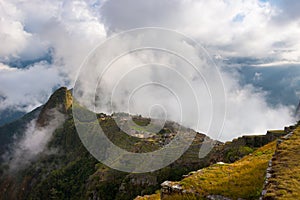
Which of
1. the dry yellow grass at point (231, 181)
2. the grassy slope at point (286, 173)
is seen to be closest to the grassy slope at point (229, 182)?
the dry yellow grass at point (231, 181)

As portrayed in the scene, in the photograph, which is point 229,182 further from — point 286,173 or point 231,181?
point 286,173

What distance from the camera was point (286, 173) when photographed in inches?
878

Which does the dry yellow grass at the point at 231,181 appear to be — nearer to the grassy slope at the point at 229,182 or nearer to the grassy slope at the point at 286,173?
the grassy slope at the point at 229,182

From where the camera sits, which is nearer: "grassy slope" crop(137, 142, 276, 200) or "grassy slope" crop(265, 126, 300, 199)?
"grassy slope" crop(265, 126, 300, 199)

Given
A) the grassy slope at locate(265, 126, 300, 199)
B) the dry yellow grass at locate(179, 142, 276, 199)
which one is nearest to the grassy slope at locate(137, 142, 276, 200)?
the dry yellow grass at locate(179, 142, 276, 199)

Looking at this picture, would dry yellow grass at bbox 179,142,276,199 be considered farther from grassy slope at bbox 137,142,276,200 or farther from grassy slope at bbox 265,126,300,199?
grassy slope at bbox 265,126,300,199

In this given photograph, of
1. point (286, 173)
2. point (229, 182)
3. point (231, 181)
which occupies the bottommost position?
point (229, 182)

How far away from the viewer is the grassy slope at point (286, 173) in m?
19.1

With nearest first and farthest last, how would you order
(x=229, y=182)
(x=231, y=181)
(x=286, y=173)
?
1. (x=286, y=173)
2. (x=229, y=182)
3. (x=231, y=181)

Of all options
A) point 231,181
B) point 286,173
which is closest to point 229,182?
point 231,181

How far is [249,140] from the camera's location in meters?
122

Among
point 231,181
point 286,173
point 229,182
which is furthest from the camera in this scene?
point 231,181

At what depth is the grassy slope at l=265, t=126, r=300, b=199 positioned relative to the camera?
19.1 m

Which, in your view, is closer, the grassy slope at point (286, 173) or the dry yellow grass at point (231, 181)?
the grassy slope at point (286, 173)
